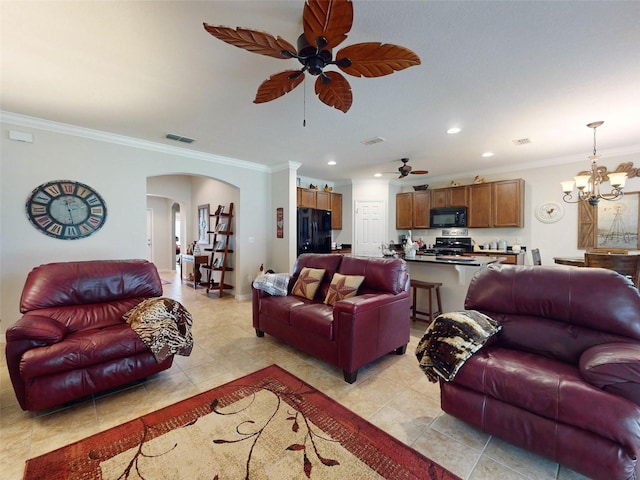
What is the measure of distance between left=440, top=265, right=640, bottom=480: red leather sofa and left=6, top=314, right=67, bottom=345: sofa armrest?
8.82 feet

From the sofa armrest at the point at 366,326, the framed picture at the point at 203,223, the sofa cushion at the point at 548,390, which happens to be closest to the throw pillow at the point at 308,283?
the sofa armrest at the point at 366,326

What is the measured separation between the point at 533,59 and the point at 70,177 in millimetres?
5066

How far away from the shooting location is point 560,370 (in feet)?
5.05

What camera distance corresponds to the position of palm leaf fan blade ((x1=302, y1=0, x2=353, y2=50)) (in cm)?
133

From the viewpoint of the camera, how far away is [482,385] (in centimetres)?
162

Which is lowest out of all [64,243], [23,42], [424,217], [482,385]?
[482,385]

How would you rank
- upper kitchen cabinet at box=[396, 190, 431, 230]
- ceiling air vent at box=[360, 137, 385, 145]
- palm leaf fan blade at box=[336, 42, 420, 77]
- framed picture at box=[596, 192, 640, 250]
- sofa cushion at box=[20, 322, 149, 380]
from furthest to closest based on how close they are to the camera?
upper kitchen cabinet at box=[396, 190, 431, 230], framed picture at box=[596, 192, 640, 250], ceiling air vent at box=[360, 137, 385, 145], sofa cushion at box=[20, 322, 149, 380], palm leaf fan blade at box=[336, 42, 420, 77]

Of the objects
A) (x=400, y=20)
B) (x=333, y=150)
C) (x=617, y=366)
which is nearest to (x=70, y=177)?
(x=333, y=150)

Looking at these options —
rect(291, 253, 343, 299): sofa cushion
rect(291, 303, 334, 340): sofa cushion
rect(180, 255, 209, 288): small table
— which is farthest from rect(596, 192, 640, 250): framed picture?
rect(180, 255, 209, 288): small table

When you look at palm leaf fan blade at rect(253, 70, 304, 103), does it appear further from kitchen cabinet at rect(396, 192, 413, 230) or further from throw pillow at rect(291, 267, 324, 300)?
kitchen cabinet at rect(396, 192, 413, 230)

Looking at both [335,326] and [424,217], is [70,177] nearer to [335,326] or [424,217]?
[335,326]

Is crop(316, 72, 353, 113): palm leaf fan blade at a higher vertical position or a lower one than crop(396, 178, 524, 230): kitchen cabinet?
higher

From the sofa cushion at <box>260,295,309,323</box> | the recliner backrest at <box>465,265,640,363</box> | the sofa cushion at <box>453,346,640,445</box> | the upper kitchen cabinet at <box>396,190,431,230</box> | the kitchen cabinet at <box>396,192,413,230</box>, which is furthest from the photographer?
the kitchen cabinet at <box>396,192,413,230</box>

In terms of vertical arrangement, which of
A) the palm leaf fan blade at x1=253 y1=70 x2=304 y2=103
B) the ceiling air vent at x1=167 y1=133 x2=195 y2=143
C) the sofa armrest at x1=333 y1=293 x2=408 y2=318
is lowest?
the sofa armrest at x1=333 y1=293 x2=408 y2=318
